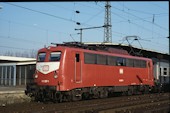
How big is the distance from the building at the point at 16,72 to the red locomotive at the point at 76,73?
1403 cm

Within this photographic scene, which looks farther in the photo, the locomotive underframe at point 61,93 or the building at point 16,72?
the building at point 16,72

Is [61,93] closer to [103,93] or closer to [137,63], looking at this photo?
[103,93]

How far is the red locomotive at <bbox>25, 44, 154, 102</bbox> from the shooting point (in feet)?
53.7

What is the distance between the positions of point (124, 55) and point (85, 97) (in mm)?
5018

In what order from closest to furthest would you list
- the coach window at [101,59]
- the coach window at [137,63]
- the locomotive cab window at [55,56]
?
the locomotive cab window at [55,56], the coach window at [101,59], the coach window at [137,63]

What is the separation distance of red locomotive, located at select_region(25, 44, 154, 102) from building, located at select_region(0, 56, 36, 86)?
14.0 m

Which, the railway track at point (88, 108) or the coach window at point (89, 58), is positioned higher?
the coach window at point (89, 58)

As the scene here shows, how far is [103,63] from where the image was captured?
19.6 metres

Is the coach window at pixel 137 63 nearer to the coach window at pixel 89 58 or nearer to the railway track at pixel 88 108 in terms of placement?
the coach window at pixel 89 58

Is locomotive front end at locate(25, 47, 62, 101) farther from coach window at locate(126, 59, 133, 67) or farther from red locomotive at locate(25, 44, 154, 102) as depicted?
coach window at locate(126, 59, 133, 67)

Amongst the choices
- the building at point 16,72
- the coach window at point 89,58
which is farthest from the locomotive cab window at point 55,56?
the building at point 16,72

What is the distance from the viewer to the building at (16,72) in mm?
33281

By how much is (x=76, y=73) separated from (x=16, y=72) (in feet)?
66.2

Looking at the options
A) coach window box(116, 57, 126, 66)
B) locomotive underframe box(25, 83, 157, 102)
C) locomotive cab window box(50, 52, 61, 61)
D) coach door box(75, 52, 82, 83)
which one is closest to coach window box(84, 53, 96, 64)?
coach door box(75, 52, 82, 83)
